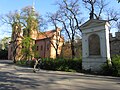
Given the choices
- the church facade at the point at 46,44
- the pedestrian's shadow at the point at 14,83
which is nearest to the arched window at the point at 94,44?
the pedestrian's shadow at the point at 14,83

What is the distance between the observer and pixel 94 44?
21.5 m

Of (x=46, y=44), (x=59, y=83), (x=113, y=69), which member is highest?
(x=46, y=44)

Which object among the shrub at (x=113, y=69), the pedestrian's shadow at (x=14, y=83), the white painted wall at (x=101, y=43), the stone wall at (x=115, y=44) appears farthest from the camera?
the stone wall at (x=115, y=44)

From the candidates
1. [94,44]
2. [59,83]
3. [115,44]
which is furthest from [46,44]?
[59,83]

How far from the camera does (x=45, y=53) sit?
58969 mm

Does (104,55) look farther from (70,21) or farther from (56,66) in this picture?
(70,21)

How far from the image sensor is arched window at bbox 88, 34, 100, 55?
69.1 ft

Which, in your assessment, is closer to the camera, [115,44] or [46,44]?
[115,44]

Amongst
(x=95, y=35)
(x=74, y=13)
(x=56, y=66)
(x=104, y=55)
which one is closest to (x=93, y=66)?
(x=104, y=55)

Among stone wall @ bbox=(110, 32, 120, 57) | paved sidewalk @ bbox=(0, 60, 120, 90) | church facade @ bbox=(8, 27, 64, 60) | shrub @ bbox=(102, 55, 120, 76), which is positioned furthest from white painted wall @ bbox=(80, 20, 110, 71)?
church facade @ bbox=(8, 27, 64, 60)

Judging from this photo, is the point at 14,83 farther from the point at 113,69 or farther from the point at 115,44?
the point at 115,44

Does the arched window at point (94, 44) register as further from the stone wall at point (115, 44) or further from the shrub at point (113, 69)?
the stone wall at point (115, 44)

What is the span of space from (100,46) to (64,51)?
36.2 metres

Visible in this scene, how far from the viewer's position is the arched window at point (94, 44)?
2105cm
